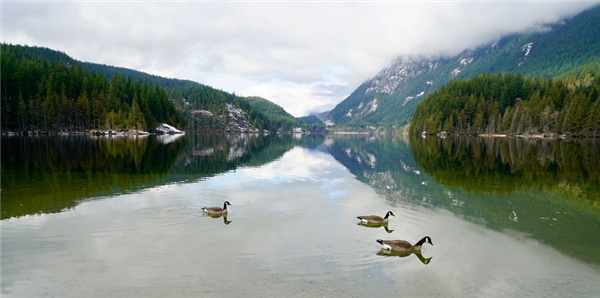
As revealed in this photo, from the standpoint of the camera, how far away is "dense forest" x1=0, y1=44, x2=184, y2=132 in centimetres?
11706

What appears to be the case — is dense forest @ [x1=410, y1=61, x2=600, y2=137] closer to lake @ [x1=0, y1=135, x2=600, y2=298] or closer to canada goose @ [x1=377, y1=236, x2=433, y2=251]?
lake @ [x1=0, y1=135, x2=600, y2=298]

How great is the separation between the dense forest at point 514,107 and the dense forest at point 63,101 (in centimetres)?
14740

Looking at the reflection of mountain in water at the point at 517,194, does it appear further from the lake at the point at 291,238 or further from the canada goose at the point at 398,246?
the canada goose at the point at 398,246

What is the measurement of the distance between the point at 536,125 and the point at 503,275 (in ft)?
495

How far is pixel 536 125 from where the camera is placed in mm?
129875

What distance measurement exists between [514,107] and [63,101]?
620ft

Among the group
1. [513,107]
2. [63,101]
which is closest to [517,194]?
[513,107]

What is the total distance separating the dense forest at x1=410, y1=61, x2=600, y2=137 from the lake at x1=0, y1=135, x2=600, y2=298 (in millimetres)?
119399

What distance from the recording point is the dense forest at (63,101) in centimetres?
11706

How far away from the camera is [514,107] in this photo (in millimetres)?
138375

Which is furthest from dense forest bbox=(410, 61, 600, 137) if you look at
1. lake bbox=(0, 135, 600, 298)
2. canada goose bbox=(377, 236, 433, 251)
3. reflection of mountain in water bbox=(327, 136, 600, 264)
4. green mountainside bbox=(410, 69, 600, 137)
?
canada goose bbox=(377, 236, 433, 251)

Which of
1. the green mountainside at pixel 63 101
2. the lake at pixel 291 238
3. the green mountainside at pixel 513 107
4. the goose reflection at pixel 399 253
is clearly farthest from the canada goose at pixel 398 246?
the green mountainside at pixel 63 101

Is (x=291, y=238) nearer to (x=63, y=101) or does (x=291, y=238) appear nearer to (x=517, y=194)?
(x=517, y=194)

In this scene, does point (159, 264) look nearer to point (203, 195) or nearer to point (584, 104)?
→ point (203, 195)
